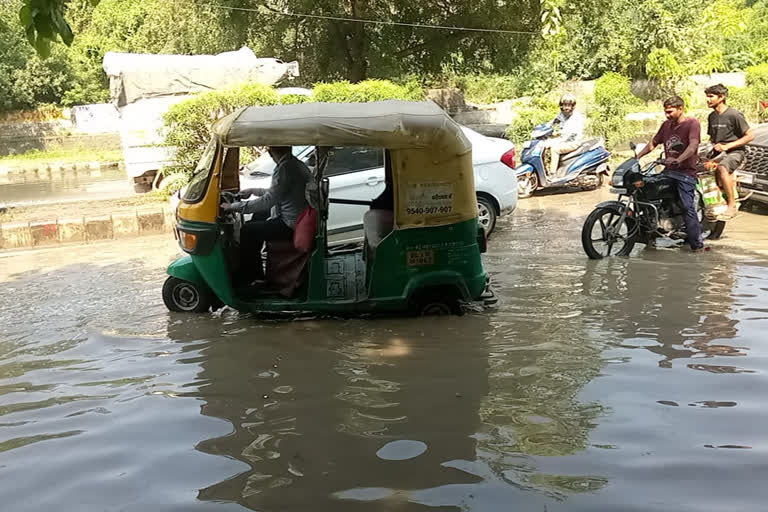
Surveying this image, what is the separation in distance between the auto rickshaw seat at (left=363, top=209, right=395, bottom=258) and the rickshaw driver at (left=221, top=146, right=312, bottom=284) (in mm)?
571

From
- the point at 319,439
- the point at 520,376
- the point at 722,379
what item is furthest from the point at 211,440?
the point at 722,379

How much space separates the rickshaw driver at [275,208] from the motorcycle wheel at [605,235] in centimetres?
346

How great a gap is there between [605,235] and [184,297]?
456 cm

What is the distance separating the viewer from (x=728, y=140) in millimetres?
9273

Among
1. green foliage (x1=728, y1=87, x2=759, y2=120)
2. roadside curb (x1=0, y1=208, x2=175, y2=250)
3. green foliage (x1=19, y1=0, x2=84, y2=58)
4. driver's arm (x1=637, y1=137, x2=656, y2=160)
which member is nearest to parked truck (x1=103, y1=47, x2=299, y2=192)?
roadside curb (x1=0, y1=208, x2=175, y2=250)

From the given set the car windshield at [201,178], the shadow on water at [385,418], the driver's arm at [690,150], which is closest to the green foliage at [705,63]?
the driver's arm at [690,150]

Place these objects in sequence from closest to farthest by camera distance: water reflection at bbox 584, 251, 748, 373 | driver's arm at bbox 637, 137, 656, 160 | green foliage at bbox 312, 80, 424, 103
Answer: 1. water reflection at bbox 584, 251, 748, 373
2. driver's arm at bbox 637, 137, 656, 160
3. green foliage at bbox 312, 80, 424, 103

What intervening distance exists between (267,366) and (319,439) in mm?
1294

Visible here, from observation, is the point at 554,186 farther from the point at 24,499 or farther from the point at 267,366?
the point at 24,499

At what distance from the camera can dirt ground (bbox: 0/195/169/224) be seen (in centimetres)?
1155

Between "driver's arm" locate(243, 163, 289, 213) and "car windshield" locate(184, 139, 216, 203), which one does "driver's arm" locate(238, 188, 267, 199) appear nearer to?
"driver's arm" locate(243, 163, 289, 213)

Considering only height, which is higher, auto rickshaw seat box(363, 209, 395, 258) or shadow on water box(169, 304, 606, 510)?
auto rickshaw seat box(363, 209, 395, 258)

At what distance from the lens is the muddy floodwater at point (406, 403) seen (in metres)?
3.48

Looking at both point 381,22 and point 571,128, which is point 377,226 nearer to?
point 571,128
